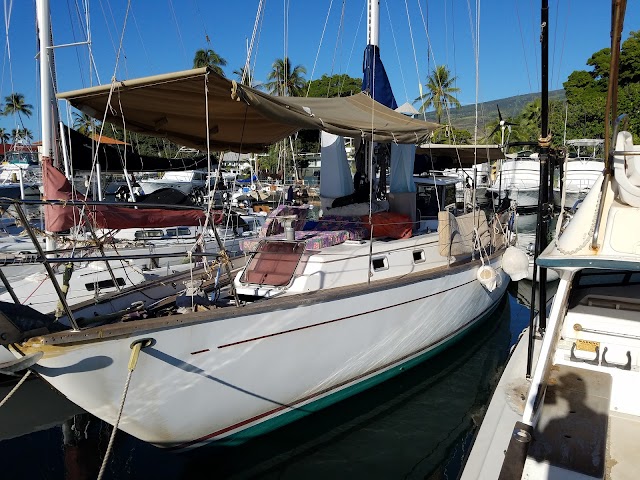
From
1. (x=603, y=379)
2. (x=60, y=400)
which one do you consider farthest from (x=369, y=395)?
(x=60, y=400)

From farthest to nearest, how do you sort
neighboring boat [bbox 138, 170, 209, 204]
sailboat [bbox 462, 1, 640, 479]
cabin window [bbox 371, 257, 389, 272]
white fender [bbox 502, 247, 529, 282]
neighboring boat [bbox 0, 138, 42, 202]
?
neighboring boat [bbox 138, 170, 209, 204] → neighboring boat [bbox 0, 138, 42, 202] → cabin window [bbox 371, 257, 389, 272] → white fender [bbox 502, 247, 529, 282] → sailboat [bbox 462, 1, 640, 479]

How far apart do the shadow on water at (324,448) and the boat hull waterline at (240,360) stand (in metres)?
0.25

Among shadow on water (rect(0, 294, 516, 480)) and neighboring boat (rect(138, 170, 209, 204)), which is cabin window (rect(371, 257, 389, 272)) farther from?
neighboring boat (rect(138, 170, 209, 204))

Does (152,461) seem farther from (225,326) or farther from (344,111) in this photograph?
(344,111)

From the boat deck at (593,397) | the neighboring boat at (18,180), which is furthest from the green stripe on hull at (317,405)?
the neighboring boat at (18,180)

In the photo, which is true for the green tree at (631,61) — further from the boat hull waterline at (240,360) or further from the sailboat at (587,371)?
the sailboat at (587,371)

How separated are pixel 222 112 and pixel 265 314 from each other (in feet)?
9.41

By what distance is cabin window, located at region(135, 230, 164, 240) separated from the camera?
43.5 ft

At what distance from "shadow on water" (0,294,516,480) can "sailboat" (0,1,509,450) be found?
0.91 ft

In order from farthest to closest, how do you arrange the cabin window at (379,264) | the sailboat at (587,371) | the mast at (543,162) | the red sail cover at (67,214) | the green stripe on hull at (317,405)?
the red sail cover at (67,214)
the cabin window at (379,264)
the green stripe on hull at (317,405)
the mast at (543,162)
the sailboat at (587,371)

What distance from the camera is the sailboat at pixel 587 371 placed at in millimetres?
3117

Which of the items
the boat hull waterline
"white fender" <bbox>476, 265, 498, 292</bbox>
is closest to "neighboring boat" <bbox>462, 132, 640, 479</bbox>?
the boat hull waterline

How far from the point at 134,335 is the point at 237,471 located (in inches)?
85.8

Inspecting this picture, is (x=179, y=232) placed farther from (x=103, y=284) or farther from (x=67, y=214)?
(x=67, y=214)
